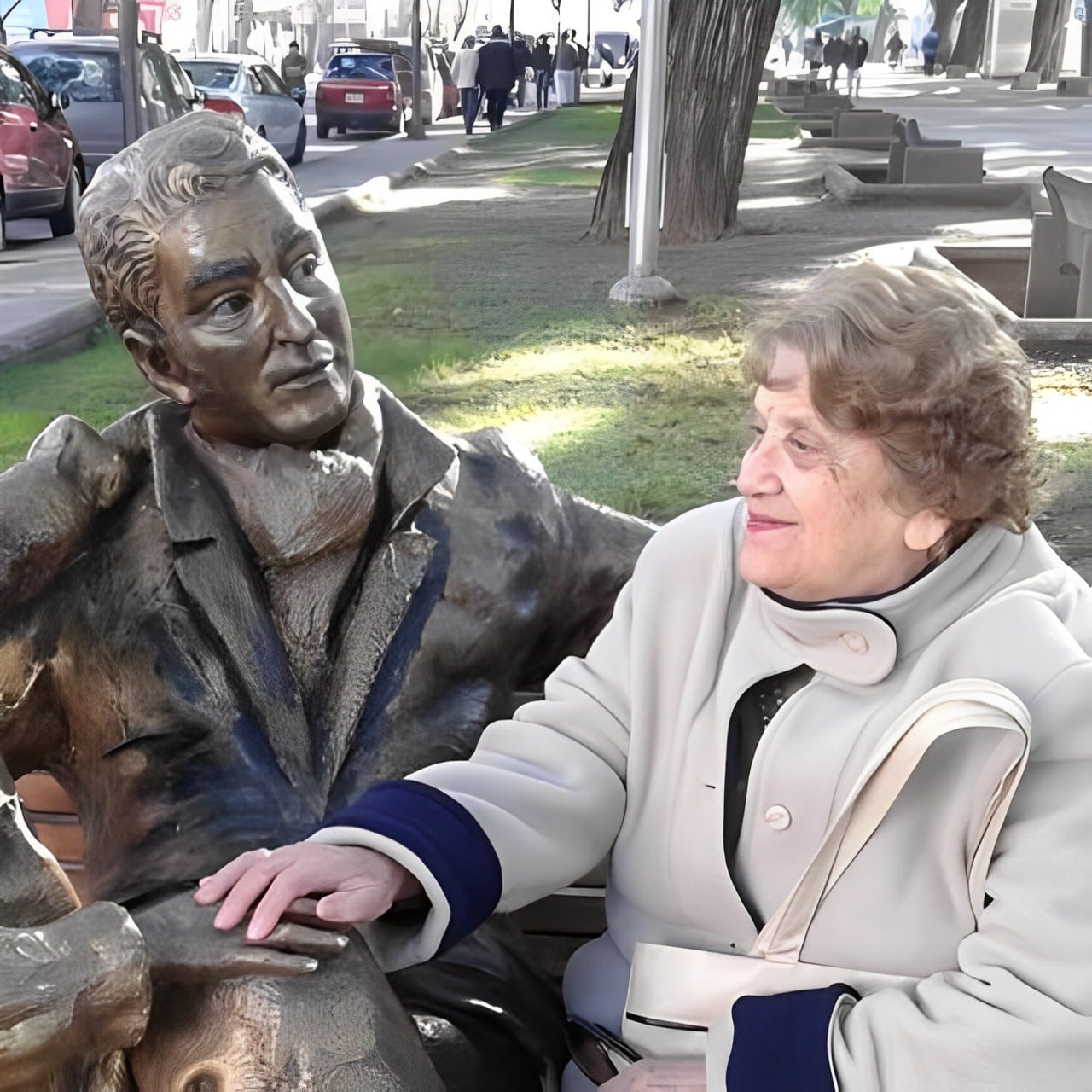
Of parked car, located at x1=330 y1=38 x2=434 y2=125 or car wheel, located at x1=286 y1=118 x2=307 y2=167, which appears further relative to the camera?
parked car, located at x1=330 y1=38 x2=434 y2=125

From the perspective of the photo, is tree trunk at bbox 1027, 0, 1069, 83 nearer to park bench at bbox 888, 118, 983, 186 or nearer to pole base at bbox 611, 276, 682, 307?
park bench at bbox 888, 118, 983, 186

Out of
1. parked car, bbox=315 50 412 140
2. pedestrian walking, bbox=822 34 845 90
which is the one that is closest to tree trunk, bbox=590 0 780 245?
parked car, bbox=315 50 412 140

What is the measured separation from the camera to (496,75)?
28.3 metres

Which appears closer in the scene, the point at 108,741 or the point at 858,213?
the point at 108,741

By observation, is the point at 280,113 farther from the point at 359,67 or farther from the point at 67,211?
the point at 359,67

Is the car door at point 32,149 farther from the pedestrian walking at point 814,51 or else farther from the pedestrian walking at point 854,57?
the pedestrian walking at point 814,51

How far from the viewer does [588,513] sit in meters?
2.52

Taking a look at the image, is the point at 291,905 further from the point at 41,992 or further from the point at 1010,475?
the point at 1010,475

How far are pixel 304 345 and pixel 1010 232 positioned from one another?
469 inches

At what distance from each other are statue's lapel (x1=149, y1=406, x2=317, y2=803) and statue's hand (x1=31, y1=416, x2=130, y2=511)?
0.06 m

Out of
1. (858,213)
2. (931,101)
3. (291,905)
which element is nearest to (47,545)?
(291,905)

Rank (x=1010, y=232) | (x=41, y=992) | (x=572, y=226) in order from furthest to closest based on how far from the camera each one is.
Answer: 1. (x=572, y=226)
2. (x=1010, y=232)
3. (x=41, y=992)

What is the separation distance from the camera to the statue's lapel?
221 cm

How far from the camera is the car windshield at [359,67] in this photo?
90.6 feet
